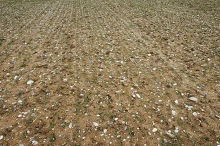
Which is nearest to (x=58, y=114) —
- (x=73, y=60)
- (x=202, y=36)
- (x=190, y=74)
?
(x=73, y=60)

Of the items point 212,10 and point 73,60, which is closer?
point 73,60

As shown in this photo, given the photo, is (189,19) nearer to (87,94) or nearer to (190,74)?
(190,74)

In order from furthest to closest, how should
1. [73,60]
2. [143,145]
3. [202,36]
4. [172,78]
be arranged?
1. [202,36]
2. [73,60]
3. [172,78]
4. [143,145]

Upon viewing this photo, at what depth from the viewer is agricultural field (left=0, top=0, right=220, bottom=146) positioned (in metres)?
8.29

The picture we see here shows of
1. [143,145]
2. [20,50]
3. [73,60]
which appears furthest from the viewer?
[20,50]

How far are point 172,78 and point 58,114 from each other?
8575 millimetres

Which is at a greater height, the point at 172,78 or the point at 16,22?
the point at 172,78

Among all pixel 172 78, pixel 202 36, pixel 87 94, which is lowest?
pixel 87 94

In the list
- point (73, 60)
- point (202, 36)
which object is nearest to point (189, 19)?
point (202, 36)

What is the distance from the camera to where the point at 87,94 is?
1087 cm

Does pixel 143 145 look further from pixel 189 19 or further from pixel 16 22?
pixel 16 22

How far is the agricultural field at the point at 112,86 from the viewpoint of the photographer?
8.29 m

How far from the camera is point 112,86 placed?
38.1 ft

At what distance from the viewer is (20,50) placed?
17.0 meters
